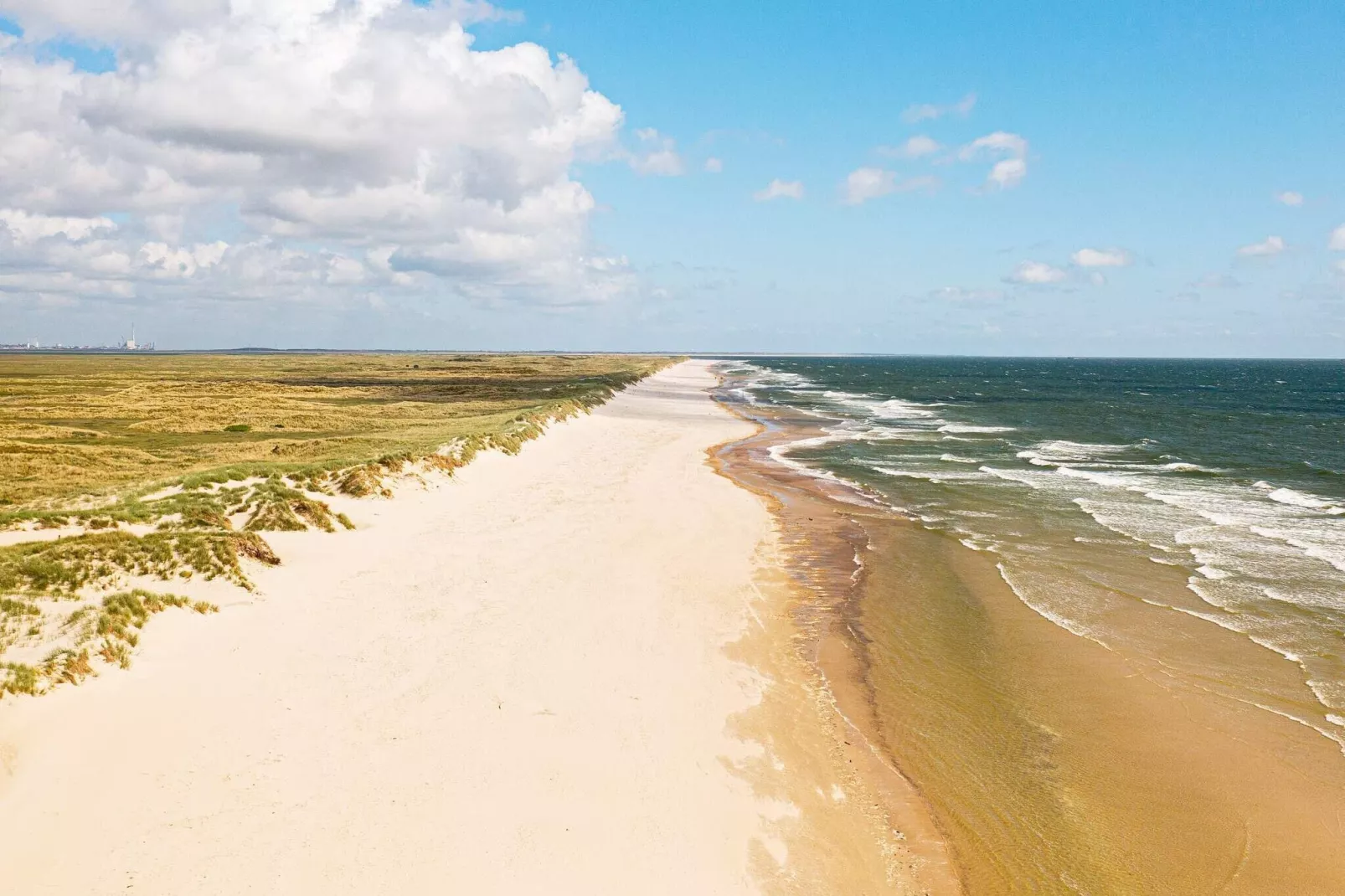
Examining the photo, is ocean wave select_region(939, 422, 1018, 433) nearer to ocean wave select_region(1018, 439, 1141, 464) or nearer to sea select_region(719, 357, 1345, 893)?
ocean wave select_region(1018, 439, 1141, 464)

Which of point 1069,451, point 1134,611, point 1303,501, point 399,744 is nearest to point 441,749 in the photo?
point 399,744

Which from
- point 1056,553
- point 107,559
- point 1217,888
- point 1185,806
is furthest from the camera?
point 1056,553

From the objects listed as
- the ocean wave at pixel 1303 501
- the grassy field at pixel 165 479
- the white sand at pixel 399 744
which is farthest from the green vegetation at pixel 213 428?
the ocean wave at pixel 1303 501

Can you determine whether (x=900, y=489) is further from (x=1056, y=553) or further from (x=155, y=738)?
(x=155, y=738)

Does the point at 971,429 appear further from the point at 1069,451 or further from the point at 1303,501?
the point at 1303,501

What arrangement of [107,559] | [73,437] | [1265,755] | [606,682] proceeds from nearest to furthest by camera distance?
[1265,755] → [606,682] → [107,559] → [73,437]

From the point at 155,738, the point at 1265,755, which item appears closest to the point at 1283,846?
the point at 1265,755
